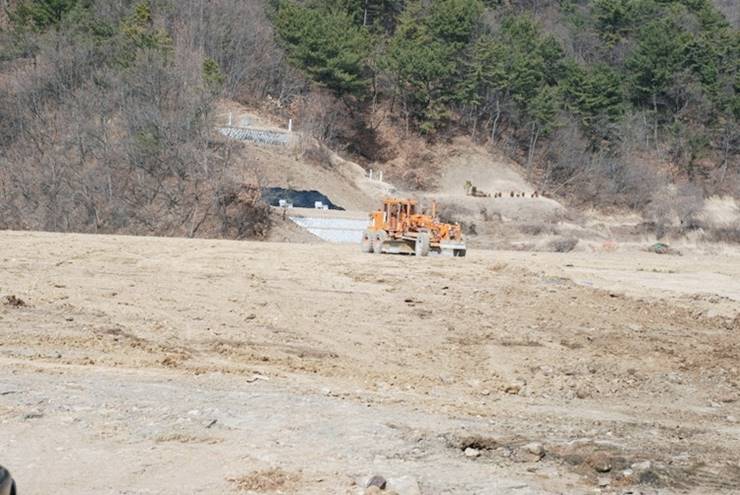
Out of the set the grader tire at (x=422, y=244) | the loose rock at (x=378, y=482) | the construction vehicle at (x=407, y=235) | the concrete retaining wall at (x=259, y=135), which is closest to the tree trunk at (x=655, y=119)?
the concrete retaining wall at (x=259, y=135)

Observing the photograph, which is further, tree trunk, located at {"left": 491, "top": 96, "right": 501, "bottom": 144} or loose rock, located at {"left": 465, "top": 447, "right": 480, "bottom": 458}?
tree trunk, located at {"left": 491, "top": 96, "right": 501, "bottom": 144}

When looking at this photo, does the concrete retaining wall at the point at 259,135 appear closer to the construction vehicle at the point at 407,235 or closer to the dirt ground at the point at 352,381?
the construction vehicle at the point at 407,235

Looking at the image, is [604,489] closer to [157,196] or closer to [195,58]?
[157,196]

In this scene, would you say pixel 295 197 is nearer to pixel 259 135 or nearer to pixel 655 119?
pixel 259 135

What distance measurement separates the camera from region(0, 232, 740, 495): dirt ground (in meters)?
7.32

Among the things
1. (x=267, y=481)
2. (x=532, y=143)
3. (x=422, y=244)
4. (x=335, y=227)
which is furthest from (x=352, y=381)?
(x=532, y=143)

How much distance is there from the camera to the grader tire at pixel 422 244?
28.4 meters

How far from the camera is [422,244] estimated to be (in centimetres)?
2839

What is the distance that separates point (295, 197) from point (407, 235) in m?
16.8

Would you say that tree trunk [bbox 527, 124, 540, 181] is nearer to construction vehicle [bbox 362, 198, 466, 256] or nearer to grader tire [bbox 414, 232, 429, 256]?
construction vehicle [bbox 362, 198, 466, 256]

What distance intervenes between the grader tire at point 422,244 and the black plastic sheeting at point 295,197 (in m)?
14.1

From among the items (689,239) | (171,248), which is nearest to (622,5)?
(689,239)

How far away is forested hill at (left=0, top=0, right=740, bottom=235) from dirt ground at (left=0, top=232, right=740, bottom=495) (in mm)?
23258

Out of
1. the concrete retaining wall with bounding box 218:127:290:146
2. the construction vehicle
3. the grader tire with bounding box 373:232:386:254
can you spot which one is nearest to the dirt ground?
the construction vehicle
